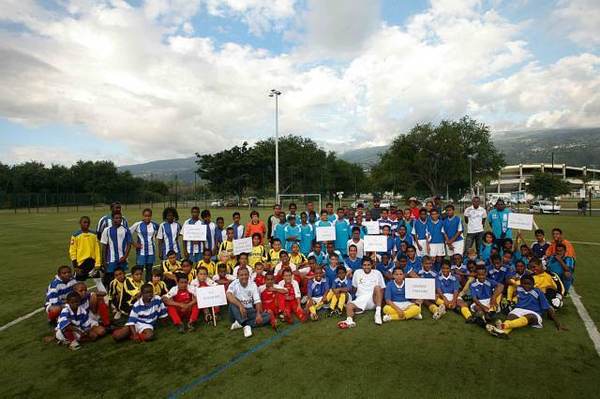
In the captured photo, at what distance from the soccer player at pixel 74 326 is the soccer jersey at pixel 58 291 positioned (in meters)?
0.52

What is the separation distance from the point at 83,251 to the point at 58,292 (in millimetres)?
950

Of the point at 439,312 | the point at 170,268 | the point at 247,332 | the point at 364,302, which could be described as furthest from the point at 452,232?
the point at 170,268

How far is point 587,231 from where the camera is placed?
16.7 m

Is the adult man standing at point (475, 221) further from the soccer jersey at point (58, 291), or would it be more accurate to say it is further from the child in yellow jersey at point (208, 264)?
the soccer jersey at point (58, 291)

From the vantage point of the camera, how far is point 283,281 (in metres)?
6.55

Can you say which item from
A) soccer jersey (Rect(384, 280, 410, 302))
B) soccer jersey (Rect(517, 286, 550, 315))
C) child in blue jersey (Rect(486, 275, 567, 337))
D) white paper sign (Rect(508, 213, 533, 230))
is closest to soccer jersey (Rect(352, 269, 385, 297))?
soccer jersey (Rect(384, 280, 410, 302))

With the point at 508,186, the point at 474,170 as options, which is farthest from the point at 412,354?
the point at 508,186

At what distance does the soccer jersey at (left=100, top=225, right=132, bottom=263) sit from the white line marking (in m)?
7.95

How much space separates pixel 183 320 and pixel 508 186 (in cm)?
12347

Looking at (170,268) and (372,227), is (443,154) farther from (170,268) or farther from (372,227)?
(170,268)

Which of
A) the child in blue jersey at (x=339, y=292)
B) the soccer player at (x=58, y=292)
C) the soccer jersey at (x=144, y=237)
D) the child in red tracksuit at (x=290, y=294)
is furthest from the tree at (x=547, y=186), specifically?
the soccer player at (x=58, y=292)

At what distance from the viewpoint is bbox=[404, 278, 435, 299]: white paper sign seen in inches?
242

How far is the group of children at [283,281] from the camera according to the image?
562 cm

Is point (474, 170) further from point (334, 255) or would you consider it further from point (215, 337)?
point (215, 337)
